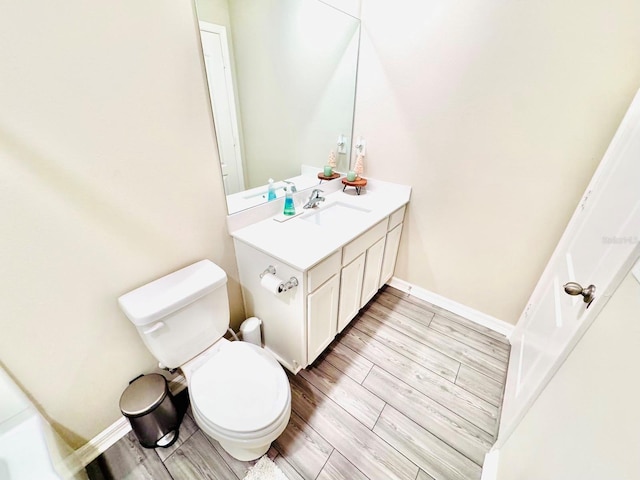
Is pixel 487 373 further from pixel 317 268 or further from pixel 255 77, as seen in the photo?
pixel 255 77

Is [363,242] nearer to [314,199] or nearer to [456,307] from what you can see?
[314,199]

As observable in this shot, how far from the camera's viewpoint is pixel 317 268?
3.89 feet

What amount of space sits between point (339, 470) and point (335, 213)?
1439 millimetres

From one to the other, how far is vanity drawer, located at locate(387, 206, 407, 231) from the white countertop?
0.17 ft

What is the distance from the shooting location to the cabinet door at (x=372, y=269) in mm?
1689

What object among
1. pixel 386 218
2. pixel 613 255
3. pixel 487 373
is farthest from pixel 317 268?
pixel 487 373

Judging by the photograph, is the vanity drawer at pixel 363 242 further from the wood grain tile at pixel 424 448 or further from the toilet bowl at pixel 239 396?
the wood grain tile at pixel 424 448

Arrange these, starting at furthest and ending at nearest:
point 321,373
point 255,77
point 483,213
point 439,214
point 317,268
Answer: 1. point 439,214
2. point 483,213
3. point 321,373
4. point 255,77
5. point 317,268

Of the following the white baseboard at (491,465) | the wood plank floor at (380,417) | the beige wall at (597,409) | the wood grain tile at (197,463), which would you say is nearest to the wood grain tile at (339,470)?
the wood plank floor at (380,417)

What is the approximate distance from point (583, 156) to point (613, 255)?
34.7 inches

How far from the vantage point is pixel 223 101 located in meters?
1.25

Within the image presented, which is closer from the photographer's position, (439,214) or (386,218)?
(386,218)

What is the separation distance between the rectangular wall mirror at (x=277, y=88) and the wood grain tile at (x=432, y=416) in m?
A: 1.32

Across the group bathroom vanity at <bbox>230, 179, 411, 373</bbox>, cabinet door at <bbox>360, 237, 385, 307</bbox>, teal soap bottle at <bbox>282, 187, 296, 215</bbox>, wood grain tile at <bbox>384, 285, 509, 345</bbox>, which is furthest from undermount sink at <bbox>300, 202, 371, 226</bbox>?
wood grain tile at <bbox>384, 285, 509, 345</bbox>
